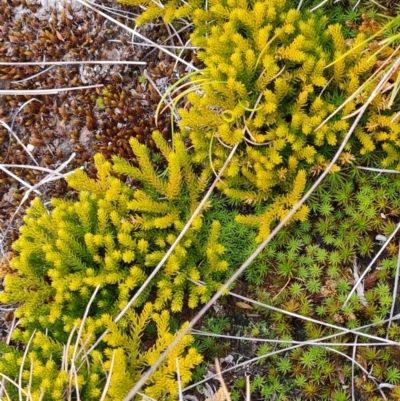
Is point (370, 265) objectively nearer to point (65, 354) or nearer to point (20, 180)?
point (65, 354)

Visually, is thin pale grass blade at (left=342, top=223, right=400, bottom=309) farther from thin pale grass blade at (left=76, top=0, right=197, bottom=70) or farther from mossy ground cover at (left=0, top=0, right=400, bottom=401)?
thin pale grass blade at (left=76, top=0, right=197, bottom=70)

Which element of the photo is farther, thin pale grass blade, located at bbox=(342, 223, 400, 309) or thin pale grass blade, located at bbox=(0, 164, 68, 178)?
thin pale grass blade, located at bbox=(0, 164, 68, 178)

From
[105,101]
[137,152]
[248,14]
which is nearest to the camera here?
[248,14]

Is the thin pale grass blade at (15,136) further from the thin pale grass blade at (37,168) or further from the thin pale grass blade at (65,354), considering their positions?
the thin pale grass blade at (65,354)

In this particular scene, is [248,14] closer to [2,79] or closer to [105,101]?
[105,101]

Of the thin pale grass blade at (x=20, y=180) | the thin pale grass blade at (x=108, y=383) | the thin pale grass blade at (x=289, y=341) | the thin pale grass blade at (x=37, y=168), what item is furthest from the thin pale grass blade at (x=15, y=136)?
the thin pale grass blade at (x=289, y=341)

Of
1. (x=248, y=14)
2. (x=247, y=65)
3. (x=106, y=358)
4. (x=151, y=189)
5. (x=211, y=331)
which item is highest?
(x=248, y=14)

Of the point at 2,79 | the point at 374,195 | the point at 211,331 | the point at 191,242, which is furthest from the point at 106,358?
the point at 2,79

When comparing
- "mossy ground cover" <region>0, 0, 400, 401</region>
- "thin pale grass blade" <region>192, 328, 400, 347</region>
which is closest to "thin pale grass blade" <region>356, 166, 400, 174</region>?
"mossy ground cover" <region>0, 0, 400, 401</region>
